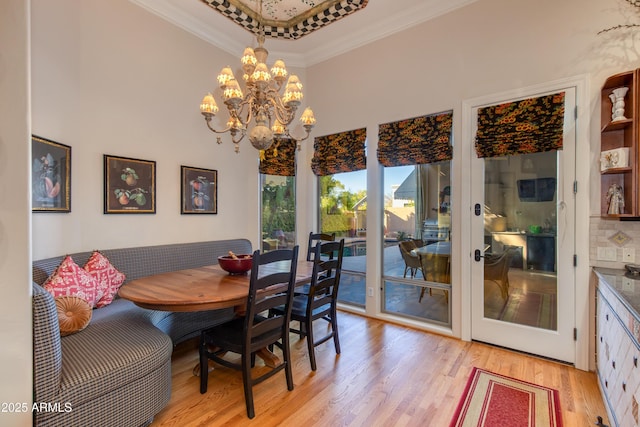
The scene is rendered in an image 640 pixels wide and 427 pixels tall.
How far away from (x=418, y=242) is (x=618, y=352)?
76.6 inches

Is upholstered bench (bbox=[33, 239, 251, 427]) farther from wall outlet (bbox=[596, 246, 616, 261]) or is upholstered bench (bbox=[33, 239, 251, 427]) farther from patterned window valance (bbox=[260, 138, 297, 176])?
wall outlet (bbox=[596, 246, 616, 261])

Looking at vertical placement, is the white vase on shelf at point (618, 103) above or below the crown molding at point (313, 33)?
below

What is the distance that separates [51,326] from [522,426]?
2771 mm

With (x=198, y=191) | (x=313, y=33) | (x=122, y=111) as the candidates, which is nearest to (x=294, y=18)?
(x=313, y=33)

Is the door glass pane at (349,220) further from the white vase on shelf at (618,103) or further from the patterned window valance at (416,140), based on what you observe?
the white vase on shelf at (618,103)

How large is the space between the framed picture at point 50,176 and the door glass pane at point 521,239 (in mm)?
3859

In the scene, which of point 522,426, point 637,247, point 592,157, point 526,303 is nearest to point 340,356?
point 522,426

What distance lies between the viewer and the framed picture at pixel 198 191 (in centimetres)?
350

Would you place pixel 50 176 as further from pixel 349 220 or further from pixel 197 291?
pixel 349 220

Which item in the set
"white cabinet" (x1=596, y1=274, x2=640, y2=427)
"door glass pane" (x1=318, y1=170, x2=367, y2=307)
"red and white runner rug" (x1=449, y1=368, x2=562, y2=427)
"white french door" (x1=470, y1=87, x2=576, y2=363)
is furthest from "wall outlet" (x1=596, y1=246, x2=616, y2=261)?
"door glass pane" (x1=318, y1=170, x2=367, y2=307)

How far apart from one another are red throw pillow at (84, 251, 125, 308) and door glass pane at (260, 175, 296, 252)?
2021 millimetres

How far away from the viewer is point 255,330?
2.03 m

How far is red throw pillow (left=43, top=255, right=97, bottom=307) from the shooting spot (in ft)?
6.98

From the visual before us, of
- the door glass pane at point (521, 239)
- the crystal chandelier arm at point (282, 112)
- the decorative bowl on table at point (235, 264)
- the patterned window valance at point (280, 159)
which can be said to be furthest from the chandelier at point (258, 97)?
the door glass pane at point (521, 239)
